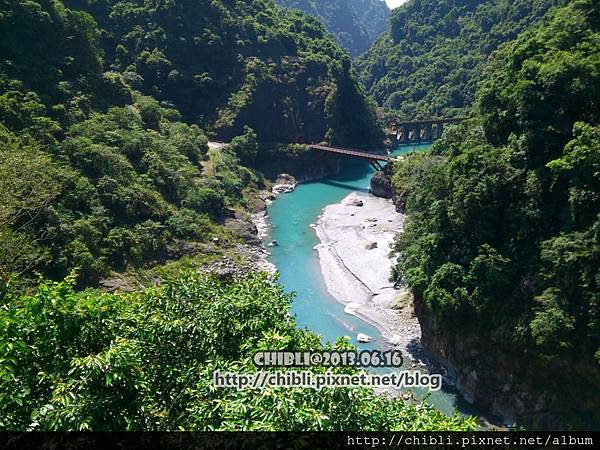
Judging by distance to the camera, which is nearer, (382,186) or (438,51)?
(382,186)

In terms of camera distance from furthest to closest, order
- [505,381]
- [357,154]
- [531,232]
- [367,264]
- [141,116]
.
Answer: [357,154], [141,116], [367,264], [531,232], [505,381]

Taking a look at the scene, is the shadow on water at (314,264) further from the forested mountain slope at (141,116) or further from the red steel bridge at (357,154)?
the forested mountain slope at (141,116)

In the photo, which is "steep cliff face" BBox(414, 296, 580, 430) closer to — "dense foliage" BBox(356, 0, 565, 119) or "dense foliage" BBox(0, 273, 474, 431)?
"dense foliage" BBox(0, 273, 474, 431)

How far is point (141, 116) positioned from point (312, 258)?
76.0 ft

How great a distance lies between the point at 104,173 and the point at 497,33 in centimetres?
9560

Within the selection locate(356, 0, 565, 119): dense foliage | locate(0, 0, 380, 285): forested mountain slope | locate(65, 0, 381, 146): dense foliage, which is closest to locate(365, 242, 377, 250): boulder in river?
locate(0, 0, 380, 285): forested mountain slope

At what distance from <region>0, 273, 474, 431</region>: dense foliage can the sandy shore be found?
1924 cm

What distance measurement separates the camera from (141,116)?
161ft

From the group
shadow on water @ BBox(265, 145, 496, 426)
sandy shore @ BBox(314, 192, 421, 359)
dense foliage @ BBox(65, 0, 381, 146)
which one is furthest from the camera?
dense foliage @ BBox(65, 0, 381, 146)

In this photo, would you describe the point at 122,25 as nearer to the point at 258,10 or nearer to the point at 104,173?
the point at 258,10

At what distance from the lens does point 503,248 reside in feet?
78.1

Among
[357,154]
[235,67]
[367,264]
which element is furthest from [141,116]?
[357,154]

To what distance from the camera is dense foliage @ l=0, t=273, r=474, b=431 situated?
7.40m

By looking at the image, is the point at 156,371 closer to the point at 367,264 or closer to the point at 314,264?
the point at 367,264
